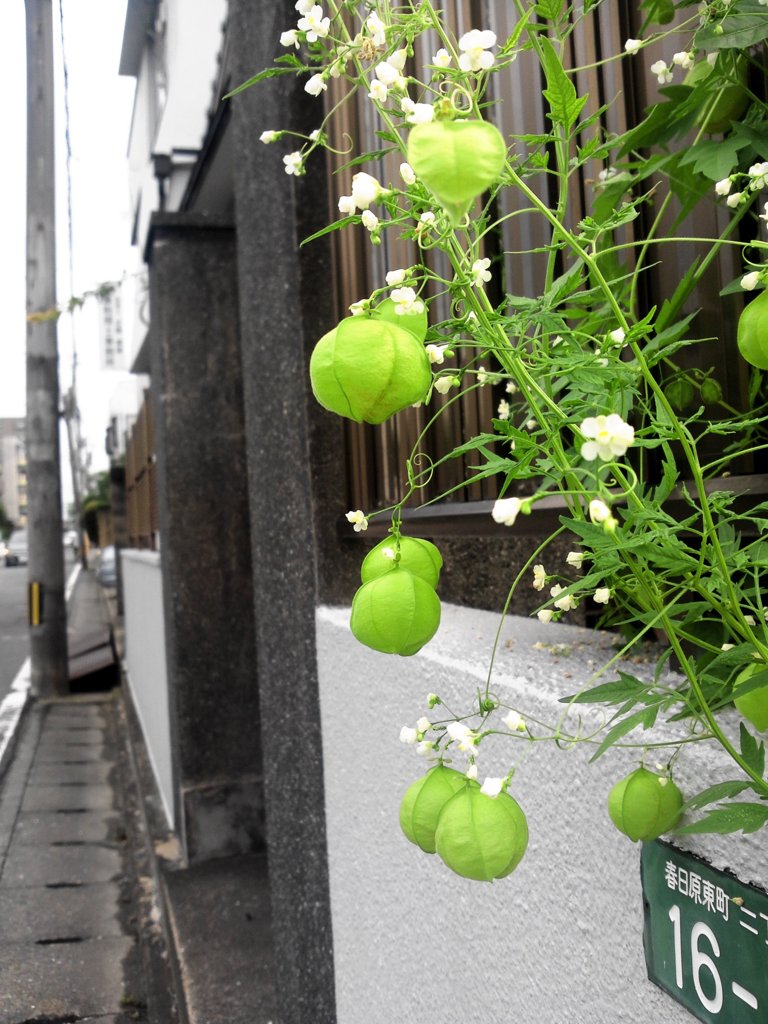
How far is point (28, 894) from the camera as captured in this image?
5.08 metres

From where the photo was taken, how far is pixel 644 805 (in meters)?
0.92

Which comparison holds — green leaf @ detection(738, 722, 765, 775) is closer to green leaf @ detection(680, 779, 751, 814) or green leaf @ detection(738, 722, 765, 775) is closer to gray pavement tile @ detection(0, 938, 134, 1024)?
green leaf @ detection(680, 779, 751, 814)

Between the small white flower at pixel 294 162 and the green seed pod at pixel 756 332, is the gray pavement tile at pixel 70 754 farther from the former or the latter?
the green seed pod at pixel 756 332

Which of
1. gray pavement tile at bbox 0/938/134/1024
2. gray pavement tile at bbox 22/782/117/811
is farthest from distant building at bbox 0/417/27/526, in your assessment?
gray pavement tile at bbox 0/938/134/1024

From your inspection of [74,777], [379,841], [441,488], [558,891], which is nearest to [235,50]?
[441,488]

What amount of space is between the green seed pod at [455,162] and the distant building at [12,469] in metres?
129

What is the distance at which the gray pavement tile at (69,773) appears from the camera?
7.34m

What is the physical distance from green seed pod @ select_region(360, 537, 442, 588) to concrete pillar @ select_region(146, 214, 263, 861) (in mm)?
4045

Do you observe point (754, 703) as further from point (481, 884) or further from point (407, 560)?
point (481, 884)

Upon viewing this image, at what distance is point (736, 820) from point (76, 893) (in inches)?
199

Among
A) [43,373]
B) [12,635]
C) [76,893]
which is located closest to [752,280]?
[76,893]

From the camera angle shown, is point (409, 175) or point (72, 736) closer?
point (409, 175)

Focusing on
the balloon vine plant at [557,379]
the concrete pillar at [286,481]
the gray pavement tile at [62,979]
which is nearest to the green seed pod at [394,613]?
the balloon vine plant at [557,379]

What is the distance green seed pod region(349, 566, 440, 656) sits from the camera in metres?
0.81
